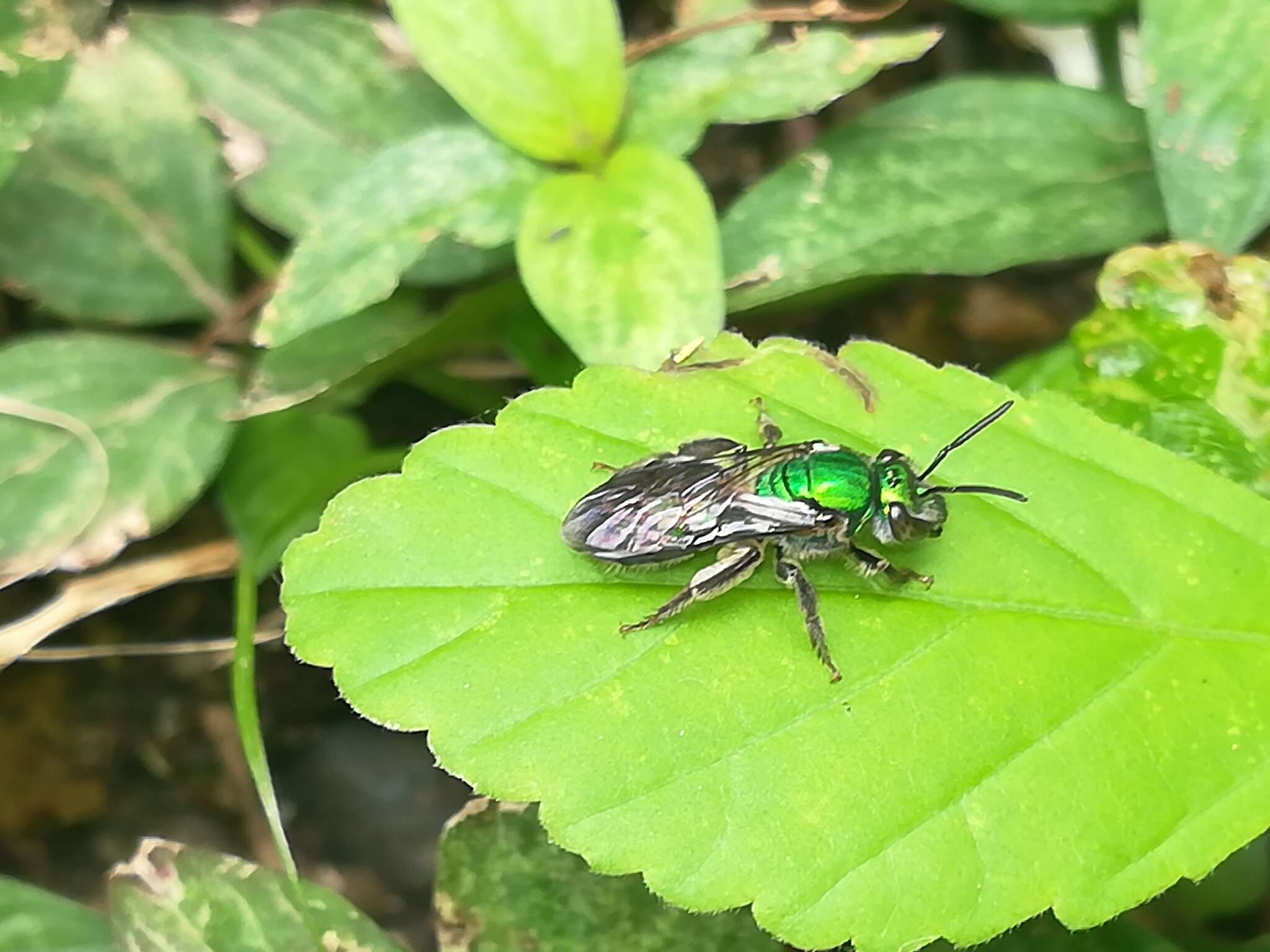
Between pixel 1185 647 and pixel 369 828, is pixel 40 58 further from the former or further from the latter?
pixel 1185 647

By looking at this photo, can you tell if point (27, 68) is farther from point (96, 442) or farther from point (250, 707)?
point (250, 707)

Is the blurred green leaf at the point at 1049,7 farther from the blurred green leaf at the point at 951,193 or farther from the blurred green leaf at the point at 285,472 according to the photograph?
the blurred green leaf at the point at 285,472

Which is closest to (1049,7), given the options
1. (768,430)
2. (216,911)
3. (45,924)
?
(768,430)

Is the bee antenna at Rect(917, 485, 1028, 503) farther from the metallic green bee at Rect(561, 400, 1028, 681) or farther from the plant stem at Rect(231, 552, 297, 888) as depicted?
the plant stem at Rect(231, 552, 297, 888)

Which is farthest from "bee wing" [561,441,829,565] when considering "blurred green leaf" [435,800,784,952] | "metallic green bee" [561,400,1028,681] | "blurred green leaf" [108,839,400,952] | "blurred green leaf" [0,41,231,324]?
"blurred green leaf" [0,41,231,324]

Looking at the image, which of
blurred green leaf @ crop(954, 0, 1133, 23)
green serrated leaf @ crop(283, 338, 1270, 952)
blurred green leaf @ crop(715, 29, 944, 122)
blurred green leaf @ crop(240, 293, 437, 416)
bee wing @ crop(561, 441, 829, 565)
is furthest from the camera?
blurred green leaf @ crop(954, 0, 1133, 23)

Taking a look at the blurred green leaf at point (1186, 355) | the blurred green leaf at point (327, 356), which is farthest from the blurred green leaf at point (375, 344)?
the blurred green leaf at point (1186, 355)
